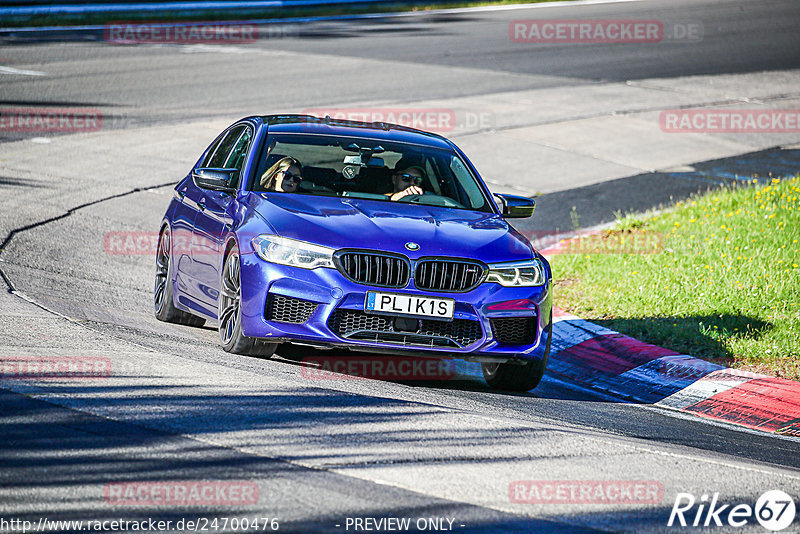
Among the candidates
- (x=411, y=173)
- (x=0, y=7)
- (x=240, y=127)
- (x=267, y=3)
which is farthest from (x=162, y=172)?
(x=267, y=3)

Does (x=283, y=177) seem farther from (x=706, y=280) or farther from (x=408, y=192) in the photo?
(x=706, y=280)

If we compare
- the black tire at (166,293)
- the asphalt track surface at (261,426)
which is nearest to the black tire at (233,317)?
the asphalt track surface at (261,426)

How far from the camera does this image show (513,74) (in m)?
24.4

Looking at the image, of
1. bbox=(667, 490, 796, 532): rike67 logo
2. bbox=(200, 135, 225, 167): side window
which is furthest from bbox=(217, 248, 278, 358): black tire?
bbox=(667, 490, 796, 532): rike67 logo

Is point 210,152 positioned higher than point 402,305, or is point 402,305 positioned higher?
point 210,152

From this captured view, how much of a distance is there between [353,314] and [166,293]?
2.57 m

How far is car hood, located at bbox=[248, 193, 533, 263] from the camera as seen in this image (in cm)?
710

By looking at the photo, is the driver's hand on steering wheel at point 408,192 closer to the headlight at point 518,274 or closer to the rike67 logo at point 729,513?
the headlight at point 518,274

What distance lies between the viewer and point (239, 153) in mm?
8719

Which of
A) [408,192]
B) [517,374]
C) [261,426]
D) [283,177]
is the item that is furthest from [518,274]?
[261,426]

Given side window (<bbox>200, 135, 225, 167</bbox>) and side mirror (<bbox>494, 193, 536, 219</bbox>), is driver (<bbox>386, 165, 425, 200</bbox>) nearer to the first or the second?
side mirror (<bbox>494, 193, 536, 219</bbox>)

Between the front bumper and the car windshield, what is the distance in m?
1.13

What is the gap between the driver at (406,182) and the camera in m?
8.30

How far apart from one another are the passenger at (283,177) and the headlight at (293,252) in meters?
0.94
